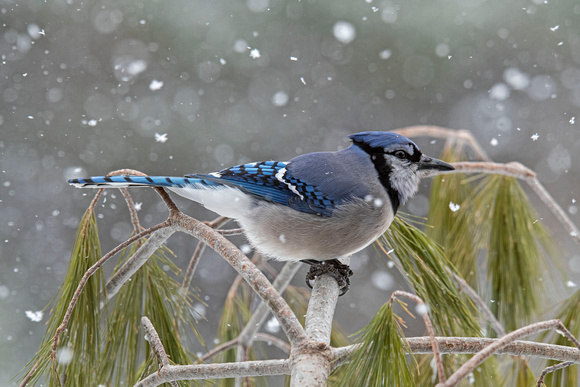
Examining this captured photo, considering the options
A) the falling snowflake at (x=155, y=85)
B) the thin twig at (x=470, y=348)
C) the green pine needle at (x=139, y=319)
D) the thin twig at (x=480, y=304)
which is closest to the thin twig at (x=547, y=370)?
the thin twig at (x=470, y=348)

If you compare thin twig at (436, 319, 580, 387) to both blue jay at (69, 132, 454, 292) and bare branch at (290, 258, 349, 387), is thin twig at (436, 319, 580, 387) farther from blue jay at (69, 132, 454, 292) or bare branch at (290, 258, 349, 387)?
blue jay at (69, 132, 454, 292)

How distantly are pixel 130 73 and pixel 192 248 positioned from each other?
111cm

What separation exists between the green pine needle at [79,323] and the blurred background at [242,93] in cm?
170

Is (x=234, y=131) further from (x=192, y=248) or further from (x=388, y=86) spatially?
(x=388, y=86)

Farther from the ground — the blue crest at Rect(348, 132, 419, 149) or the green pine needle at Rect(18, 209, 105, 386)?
the blue crest at Rect(348, 132, 419, 149)

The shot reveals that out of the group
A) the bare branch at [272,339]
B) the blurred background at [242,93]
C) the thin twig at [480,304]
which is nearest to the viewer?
the thin twig at [480,304]

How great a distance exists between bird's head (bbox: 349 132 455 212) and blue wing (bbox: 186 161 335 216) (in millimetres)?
186

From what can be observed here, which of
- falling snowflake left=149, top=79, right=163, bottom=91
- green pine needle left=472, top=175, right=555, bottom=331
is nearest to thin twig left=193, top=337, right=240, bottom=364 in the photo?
green pine needle left=472, top=175, right=555, bottom=331

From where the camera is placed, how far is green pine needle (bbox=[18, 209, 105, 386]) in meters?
Answer: 1.19

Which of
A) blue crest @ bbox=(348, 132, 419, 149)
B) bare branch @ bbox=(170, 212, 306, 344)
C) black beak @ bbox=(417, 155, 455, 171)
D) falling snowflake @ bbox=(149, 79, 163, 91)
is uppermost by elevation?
falling snowflake @ bbox=(149, 79, 163, 91)

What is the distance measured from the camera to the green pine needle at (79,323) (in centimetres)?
119

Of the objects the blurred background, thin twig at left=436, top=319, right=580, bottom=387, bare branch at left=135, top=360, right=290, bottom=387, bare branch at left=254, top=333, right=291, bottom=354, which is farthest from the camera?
the blurred background

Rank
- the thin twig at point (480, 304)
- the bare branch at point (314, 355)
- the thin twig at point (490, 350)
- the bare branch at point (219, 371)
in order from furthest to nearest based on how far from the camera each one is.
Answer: the thin twig at point (480, 304)
the bare branch at point (219, 371)
the bare branch at point (314, 355)
the thin twig at point (490, 350)

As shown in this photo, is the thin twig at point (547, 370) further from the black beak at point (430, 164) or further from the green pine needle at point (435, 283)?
the black beak at point (430, 164)
